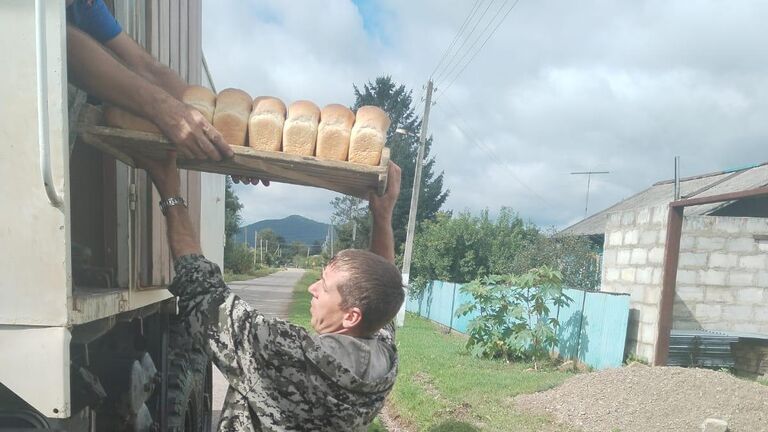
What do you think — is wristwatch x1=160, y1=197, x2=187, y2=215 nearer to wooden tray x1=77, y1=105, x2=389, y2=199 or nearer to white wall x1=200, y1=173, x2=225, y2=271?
wooden tray x1=77, y1=105, x2=389, y2=199

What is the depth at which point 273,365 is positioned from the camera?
1.71 meters

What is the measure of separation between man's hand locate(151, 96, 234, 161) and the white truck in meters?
0.29

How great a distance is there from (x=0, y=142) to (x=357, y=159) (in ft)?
3.66

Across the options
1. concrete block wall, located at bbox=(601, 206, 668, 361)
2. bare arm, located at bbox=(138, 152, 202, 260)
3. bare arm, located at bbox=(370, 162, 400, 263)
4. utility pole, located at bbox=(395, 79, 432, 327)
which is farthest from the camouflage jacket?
utility pole, located at bbox=(395, 79, 432, 327)

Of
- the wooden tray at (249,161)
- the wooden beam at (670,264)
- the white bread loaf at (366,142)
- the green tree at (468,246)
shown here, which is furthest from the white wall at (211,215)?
the green tree at (468,246)

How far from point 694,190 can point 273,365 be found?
13.0 m

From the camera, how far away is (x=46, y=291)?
5.32ft

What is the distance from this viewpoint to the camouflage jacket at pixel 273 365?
1.71m

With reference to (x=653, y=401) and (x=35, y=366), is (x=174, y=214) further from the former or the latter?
(x=653, y=401)

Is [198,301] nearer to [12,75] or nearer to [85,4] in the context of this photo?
[12,75]

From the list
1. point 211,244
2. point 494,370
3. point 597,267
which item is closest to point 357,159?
point 211,244

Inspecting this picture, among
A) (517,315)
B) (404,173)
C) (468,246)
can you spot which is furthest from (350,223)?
(517,315)

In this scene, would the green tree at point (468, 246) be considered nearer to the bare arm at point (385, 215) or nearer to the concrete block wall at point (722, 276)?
the concrete block wall at point (722, 276)

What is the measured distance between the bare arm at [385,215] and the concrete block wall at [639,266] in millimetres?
5988
